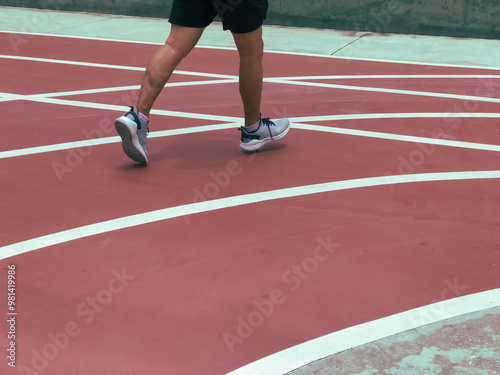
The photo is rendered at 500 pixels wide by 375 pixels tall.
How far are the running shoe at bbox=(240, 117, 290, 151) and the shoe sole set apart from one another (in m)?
0.81

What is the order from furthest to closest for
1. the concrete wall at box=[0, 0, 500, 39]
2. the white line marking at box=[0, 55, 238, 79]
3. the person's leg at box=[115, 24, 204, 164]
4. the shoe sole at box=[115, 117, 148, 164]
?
the concrete wall at box=[0, 0, 500, 39] < the white line marking at box=[0, 55, 238, 79] < the person's leg at box=[115, 24, 204, 164] < the shoe sole at box=[115, 117, 148, 164]

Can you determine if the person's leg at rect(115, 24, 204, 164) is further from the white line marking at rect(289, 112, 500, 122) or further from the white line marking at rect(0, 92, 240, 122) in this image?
the white line marking at rect(289, 112, 500, 122)

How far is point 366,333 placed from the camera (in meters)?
3.52

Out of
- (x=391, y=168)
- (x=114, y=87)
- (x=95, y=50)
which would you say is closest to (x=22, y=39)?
(x=95, y=50)

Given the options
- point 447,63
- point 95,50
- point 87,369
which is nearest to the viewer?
point 87,369

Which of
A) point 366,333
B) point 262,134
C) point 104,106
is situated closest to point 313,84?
point 104,106

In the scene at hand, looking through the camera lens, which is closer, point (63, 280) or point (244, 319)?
point (244, 319)

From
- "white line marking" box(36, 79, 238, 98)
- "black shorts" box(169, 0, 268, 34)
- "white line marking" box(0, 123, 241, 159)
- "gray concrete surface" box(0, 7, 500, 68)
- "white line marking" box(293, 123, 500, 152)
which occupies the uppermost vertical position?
"black shorts" box(169, 0, 268, 34)

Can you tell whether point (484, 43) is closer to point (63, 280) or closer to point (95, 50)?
point (95, 50)

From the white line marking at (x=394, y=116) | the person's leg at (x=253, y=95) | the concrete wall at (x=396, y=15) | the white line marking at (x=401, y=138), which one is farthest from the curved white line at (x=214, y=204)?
the concrete wall at (x=396, y=15)

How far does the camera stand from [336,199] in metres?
5.05

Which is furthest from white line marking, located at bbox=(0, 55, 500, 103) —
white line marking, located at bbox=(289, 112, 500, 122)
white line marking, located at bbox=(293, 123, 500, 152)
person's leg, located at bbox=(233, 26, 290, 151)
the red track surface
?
person's leg, located at bbox=(233, 26, 290, 151)

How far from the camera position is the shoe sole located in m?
5.30

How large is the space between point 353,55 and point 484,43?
1.85 meters
